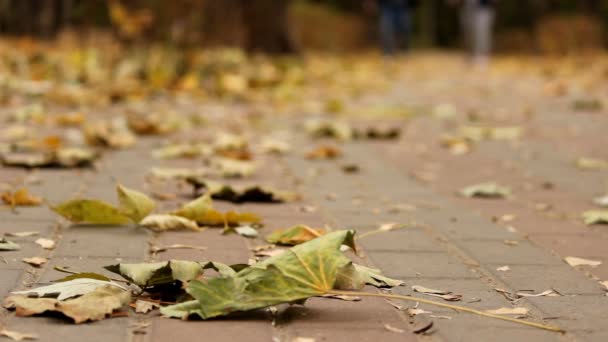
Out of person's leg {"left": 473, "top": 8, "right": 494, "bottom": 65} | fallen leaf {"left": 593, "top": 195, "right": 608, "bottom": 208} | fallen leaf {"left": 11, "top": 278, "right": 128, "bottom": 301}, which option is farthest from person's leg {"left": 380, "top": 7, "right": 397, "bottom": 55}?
fallen leaf {"left": 11, "top": 278, "right": 128, "bottom": 301}

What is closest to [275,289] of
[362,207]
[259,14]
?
[362,207]

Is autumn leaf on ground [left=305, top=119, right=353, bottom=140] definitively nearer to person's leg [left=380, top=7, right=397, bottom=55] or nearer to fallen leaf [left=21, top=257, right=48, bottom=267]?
fallen leaf [left=21, top=257, right=48, bottom=267]

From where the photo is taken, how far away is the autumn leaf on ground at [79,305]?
2482mm

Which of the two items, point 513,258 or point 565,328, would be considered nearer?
point 565,328

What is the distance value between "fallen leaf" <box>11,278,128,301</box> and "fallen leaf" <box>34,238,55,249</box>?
2.14ft

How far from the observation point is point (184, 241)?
3486 millimetres

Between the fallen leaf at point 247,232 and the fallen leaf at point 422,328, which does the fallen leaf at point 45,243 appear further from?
the fallen leaf at point 422,328

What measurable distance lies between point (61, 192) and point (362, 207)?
4.06 feet

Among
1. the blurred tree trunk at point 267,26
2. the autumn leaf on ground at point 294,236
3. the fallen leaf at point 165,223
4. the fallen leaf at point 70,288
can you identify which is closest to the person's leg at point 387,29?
the blurred tree trunk at point 267,26

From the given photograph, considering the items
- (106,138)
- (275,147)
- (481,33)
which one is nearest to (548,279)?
(275,147)

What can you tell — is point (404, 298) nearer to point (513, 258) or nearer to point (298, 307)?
point (298, 307)

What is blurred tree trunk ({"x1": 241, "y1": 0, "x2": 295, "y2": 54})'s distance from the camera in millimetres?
15469

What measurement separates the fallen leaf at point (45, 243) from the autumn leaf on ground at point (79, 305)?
737mm

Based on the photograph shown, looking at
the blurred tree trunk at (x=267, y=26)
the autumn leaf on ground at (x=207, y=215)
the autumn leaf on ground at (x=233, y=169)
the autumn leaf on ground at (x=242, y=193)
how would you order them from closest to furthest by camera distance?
the autumn leaf on ground at (x=207, y=215) < the autumn leaf on ground at (x=242, y=193) < the autumn leaf on ground at (x=233, y=169) < the blurred tree trunk at (x=267, y=26)
